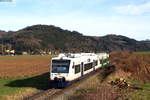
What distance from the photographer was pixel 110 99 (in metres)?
19.4

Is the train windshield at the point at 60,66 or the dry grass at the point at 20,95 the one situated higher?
the train windshield at the point at 60,66

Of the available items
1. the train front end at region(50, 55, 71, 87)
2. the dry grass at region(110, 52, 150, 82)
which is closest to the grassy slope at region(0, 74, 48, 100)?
the train front end at region(50, 55, 71, 87)

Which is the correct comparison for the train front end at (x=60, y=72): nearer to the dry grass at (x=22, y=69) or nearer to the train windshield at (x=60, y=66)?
the train windshield at (x=60, y=66)

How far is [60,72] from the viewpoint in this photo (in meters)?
28.0

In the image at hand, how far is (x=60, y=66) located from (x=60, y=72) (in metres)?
0.64

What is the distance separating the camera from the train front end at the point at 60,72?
1093 inches

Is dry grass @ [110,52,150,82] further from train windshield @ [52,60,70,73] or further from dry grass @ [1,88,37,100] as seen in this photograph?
dry grass @ [1,88,37,100]

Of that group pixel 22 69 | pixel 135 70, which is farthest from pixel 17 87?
pixel 22 69

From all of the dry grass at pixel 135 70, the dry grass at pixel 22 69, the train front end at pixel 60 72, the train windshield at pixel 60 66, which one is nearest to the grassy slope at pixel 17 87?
the train front end at pixel 60 72

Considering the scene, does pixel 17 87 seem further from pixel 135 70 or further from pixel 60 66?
pixel 135 70

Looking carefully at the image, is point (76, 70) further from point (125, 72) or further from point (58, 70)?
point (125, 72)

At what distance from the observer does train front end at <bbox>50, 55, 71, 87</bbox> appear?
1093 inches

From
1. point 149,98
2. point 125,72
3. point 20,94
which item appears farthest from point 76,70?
point 125,72

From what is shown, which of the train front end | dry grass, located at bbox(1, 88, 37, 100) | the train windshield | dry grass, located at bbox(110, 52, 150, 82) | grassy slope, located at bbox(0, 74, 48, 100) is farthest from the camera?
dry grass, located at bbox(110, 52, 150, 82)
